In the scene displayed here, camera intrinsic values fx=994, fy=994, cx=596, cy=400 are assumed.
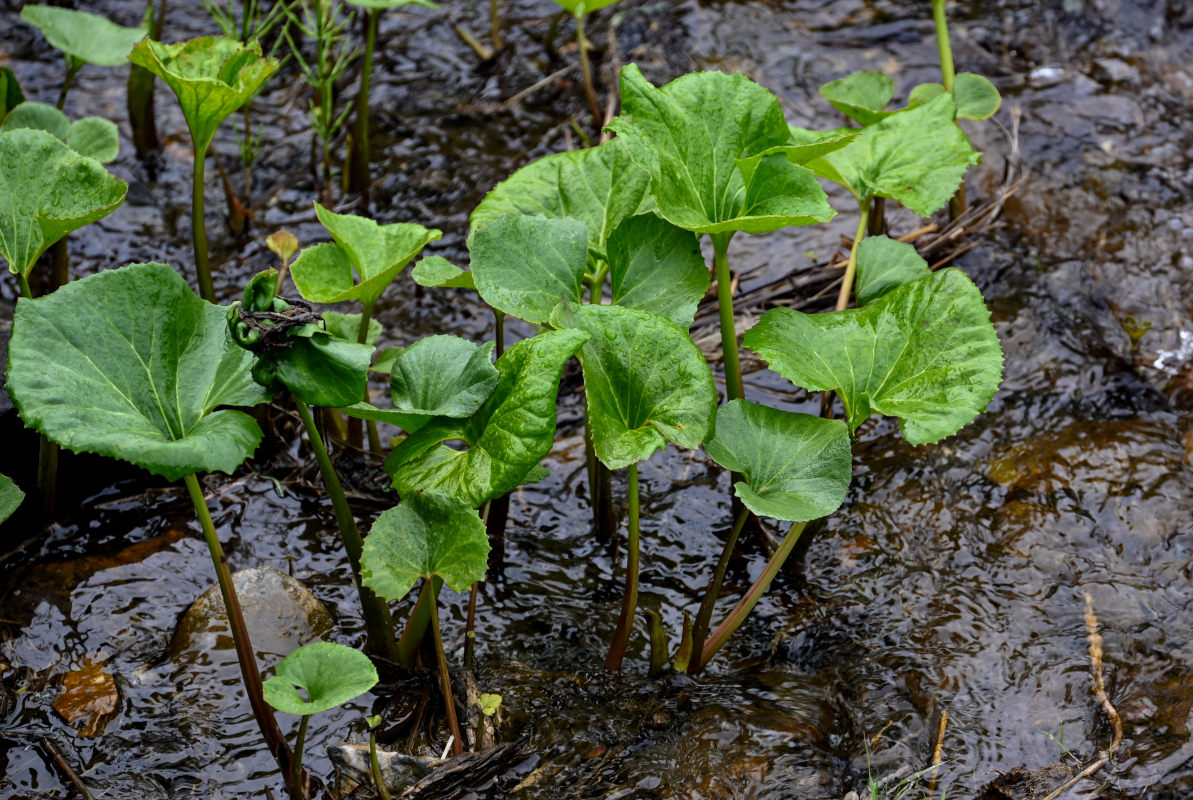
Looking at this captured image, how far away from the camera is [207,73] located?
6.96 ft

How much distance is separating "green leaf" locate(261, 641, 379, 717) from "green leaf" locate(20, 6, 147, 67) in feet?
6.71

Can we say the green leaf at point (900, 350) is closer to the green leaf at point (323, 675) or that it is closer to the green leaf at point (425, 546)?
the green leaf at point (425, 546)

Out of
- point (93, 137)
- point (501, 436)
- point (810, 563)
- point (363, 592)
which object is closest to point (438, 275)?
point (501, 436)

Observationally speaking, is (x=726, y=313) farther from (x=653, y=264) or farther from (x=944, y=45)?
(x=944, y=45)

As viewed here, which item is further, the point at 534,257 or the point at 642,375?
the point at 534,257

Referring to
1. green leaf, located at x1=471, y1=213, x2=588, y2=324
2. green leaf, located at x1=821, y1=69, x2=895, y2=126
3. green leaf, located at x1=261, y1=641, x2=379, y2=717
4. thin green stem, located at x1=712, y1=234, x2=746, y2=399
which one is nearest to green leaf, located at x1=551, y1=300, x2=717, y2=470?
green leaf, located at x1=471, y1=213, x2=588, y2=324

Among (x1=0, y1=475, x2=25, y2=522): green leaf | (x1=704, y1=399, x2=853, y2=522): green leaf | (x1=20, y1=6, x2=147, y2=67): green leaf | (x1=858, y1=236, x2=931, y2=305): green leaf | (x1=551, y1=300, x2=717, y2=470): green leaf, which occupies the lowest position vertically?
(x1=704, y1=399, x2=853, y2=522): green leaf

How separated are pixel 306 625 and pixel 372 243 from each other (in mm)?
743

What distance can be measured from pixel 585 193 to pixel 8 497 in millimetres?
1140

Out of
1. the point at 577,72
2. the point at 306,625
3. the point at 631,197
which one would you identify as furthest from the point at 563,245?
the point at 577,72

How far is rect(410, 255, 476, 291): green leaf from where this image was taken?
182 centimetres

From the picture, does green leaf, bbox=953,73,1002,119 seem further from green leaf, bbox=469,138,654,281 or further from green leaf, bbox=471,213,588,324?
green leaf, bbox=471,213,588,324

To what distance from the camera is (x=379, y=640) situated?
1.72 m

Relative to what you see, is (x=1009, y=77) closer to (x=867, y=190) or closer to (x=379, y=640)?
(x=867, y=190)
